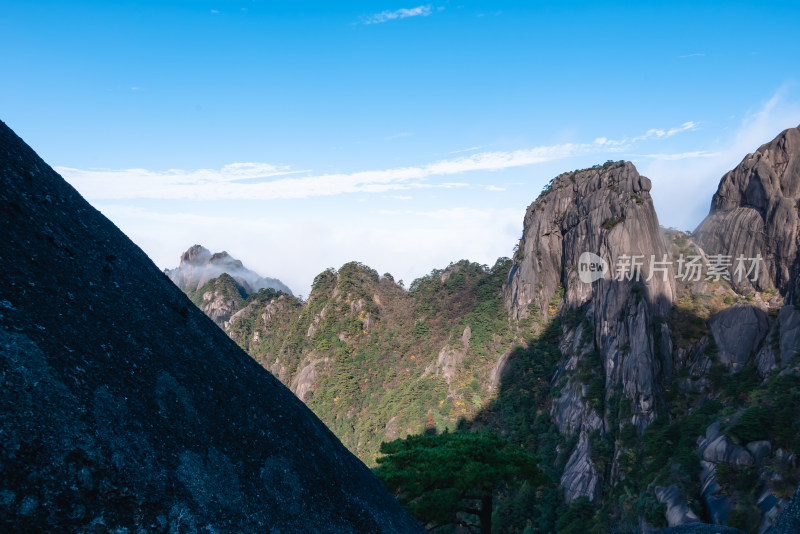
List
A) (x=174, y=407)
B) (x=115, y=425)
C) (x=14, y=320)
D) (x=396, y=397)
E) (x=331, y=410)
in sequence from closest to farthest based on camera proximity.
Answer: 1. (x=14, y=320)
2. (x=115, y=425)
3. (x=174, y=407)
4. (x=396, y=397)
5. (x=331, y=410)

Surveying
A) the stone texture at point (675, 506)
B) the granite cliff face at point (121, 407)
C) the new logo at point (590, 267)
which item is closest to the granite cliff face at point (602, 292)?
the new logo at point (590, 267)

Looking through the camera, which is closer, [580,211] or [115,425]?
[115,425]

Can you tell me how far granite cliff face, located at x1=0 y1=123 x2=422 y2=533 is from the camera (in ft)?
9.70

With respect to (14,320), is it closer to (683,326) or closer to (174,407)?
(174,407)

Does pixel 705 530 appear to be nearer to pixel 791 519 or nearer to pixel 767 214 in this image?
pixel 791 519

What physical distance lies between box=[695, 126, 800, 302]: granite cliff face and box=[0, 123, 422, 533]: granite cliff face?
3318 centimetres

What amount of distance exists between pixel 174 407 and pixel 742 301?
121ft

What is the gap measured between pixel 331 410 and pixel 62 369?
2400 inches

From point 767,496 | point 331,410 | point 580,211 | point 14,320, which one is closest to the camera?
point 14,320

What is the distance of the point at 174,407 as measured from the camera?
13.9 ft

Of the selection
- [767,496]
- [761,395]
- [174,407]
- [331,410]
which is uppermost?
[174,407]

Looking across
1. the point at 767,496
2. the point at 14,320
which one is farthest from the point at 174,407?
the point at 767,496

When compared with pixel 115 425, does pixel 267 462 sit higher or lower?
lower

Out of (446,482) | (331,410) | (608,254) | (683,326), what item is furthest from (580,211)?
(331,410)
